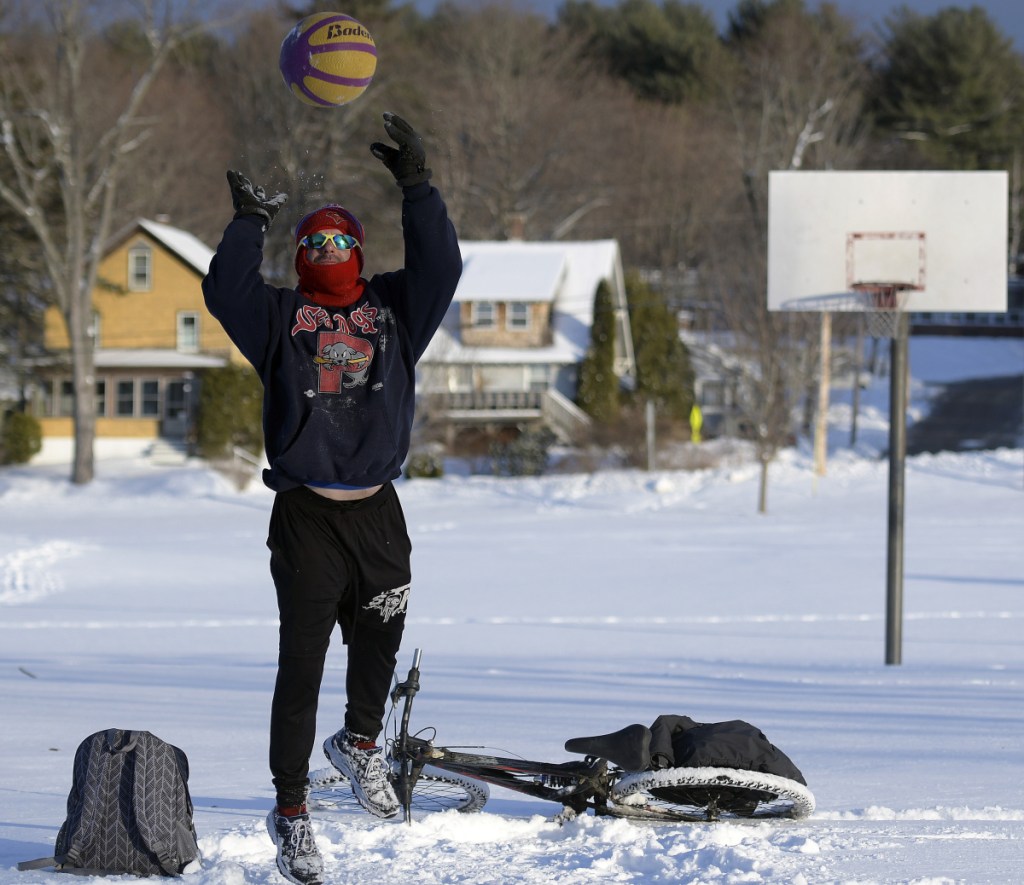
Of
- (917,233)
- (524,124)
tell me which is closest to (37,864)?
(917,233)

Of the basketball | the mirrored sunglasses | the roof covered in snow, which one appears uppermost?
the roof covered in snow

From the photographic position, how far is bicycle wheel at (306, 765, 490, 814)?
4570 millimetres

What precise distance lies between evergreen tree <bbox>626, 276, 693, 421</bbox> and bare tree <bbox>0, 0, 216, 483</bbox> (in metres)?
17.3

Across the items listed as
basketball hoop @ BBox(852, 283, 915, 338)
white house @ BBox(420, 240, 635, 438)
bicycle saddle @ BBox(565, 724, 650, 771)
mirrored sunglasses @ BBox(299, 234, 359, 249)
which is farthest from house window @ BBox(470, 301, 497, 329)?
mirrored sunglasses @ BBox(299, 234, 359, 249)

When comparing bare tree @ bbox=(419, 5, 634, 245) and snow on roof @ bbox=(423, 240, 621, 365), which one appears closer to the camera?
snow on roof @ bbox=(423, 240, 621, 365)

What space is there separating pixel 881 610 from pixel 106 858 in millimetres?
11791

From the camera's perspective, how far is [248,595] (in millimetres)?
16672

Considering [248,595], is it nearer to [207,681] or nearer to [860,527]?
[207,681]

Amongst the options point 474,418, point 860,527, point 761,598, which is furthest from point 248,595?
point 474,418

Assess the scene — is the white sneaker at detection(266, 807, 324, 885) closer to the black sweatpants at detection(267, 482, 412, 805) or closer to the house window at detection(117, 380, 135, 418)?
the black sweatpants at detection(267, 482, 412, 805)

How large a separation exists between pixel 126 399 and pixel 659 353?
18193 mm

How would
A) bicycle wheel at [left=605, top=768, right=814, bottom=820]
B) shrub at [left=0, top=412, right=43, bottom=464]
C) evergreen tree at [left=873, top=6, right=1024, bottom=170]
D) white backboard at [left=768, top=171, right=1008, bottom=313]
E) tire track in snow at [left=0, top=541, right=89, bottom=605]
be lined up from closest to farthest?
1. bicycle wheel at [left=605, top=768, right=814, bottom=820]
2. white backboard at [left=768, top=171, right=1008, bottom=313]
3. tire track in snow at [left=0, top=541, right=89, bottom=605]
4. shrub at [left=0, top=412, right=43, bottom=464]
5. evergreen tree at [left=873, top=6, right=1024, bottom=170]

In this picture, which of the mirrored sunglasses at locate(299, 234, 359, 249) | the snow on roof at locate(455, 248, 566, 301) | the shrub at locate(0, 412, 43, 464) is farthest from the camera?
the snow on roof at locate(455, 248, 566, 301)

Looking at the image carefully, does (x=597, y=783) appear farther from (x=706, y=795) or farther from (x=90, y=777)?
(x=90, y=777)
